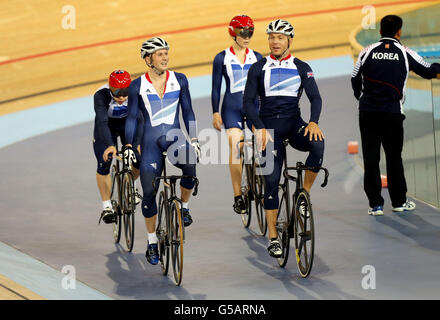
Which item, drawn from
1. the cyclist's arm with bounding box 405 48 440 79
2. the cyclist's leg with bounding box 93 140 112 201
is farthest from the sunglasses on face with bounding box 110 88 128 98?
the cyclist's arm with bounding box 405 48 440 79

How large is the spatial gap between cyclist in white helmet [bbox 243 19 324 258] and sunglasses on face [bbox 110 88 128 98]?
1.11m

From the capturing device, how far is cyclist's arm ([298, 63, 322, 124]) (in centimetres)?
617

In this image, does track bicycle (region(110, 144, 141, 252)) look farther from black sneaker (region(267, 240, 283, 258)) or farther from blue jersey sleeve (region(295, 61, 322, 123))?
blue jersey sleeve (region(295, 61, 322, 123))

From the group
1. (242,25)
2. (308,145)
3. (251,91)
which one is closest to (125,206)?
(251,91)

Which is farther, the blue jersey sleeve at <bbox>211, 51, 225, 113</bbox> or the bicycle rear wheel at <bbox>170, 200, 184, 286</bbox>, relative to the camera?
the blue jersey sleeve at <bbox>211, 51, 225, 113</bbox>

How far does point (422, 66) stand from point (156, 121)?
2189 mm

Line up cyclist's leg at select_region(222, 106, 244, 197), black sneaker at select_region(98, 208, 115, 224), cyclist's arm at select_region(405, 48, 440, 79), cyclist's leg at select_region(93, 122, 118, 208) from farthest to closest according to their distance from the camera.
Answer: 1. cyclist's leg at select_region(222, 106, 244, 197)
2. cyclist's leg at select_region(93, 122, 118, 208)
3. black sneaker at select_region(98, 208, 115, 224)
4. cyclist's arm at select_region(405, 48, 440, 79)

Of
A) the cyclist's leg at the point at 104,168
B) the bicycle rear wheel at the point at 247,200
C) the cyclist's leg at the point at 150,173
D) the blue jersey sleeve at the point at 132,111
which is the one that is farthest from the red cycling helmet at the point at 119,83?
the bicycle rear wheel at the point at 247,200

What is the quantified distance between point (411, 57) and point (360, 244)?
1544mm

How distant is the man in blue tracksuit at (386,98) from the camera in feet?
24.0

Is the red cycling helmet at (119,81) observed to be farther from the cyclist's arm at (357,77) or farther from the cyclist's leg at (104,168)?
the cyclist's arm at (357,77)

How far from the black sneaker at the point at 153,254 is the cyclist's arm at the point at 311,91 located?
1.34 metres

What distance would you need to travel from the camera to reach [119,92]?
705cm

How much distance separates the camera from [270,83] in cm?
632
